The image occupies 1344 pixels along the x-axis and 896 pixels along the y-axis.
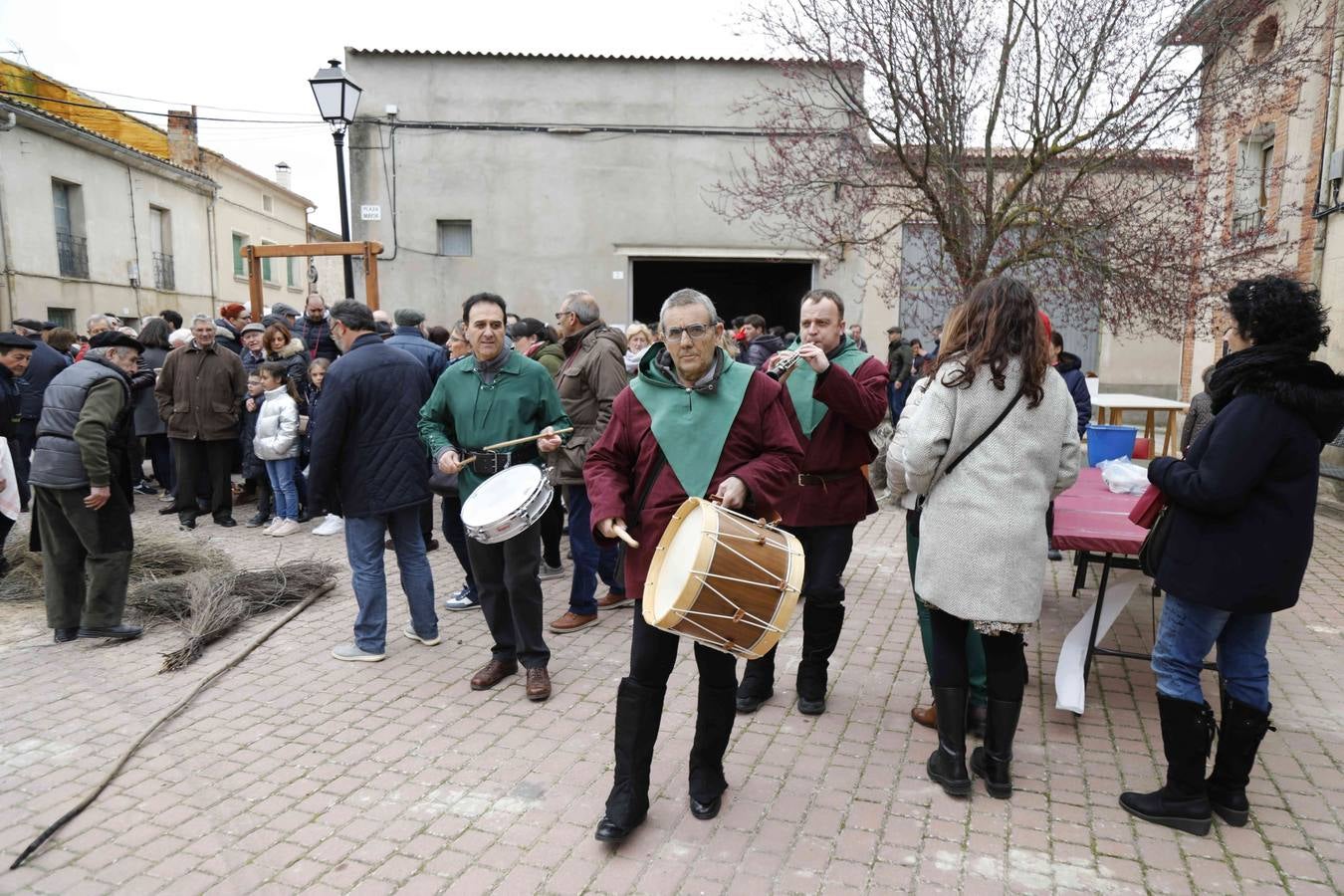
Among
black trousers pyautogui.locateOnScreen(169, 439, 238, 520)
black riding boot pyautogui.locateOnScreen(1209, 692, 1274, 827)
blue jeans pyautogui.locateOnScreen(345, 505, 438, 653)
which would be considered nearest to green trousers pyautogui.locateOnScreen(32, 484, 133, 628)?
blue jeans pyautogui.locateOnScreen(345, 505, 438, 653)

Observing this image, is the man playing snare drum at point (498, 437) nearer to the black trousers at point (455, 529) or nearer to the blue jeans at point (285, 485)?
the black trousers at point (455, 529)

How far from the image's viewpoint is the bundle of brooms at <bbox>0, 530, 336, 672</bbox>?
533 centimetres

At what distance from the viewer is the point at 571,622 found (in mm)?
5465

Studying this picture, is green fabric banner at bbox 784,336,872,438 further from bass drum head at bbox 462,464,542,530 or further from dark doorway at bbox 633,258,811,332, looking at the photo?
dark doorway at bbox 633,258,811,332

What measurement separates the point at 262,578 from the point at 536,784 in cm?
349

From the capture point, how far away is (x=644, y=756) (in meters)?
3.07

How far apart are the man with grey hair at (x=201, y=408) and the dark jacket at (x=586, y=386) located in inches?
171

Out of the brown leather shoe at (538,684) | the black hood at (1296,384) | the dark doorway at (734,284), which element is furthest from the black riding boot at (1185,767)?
the dark doorway at (734,284)

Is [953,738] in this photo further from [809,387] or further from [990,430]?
[809,387]

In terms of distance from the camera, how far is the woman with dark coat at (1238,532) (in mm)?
2885

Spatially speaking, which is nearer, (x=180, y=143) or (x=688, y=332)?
(x=688, y=332)

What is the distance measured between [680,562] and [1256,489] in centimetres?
201

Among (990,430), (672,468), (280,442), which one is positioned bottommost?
(280,442)

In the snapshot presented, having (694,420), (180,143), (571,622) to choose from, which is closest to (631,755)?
(694,420)
